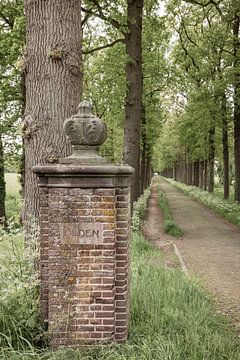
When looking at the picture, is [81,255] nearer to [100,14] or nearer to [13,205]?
[100,14]

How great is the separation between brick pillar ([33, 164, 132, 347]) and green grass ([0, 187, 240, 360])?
0.81 feet

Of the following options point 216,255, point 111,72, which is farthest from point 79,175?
point 111,72

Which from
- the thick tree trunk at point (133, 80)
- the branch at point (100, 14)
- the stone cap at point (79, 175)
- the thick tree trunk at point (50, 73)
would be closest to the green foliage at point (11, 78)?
the branch at point (100, 14)

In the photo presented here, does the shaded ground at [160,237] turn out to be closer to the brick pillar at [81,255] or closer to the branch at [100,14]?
the brick pillar at [81,255]

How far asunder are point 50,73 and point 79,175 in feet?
5.97

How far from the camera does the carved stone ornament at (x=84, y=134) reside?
16.4ft

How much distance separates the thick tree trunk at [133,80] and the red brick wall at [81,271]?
8770mm

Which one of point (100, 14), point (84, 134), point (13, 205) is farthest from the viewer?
point (13, 205)

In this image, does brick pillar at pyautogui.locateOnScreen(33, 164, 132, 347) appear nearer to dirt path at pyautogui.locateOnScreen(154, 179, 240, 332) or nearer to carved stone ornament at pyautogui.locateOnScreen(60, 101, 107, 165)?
carved stone ornament at pyautogui.locateOnScreen(60, 101, 107, 165)

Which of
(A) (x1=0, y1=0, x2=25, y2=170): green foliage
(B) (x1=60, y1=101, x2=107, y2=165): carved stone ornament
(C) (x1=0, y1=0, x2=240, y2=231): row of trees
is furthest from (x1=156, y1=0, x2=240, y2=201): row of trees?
(B) (x1=60, y1=101, x2=107, y2=165): carved stone ornament

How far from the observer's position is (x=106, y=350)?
473 cm

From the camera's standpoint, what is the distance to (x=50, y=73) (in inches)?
231

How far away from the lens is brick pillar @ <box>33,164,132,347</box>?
4832 mm

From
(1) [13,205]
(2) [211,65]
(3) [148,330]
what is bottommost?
(1) [13,205]
